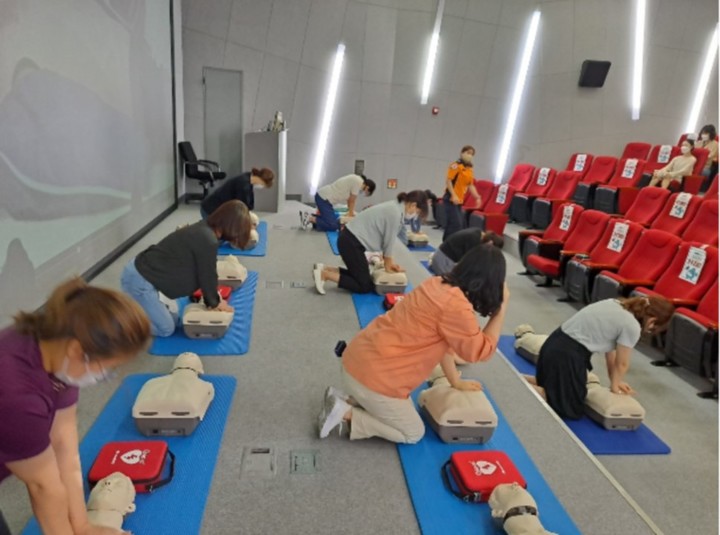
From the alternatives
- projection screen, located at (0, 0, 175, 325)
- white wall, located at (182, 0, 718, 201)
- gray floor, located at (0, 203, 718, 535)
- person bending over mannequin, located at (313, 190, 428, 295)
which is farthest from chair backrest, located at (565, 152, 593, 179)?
projection screen, located at (0, 0, 175, 325)

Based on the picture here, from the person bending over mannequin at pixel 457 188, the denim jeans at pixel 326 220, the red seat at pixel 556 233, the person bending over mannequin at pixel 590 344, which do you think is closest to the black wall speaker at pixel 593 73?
the person bending over mannequin at pixel 457 188

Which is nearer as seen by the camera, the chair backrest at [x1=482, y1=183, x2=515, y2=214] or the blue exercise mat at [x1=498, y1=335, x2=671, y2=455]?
the blue exercise mat at [x1=498, y1=335, x2=671, y2=455]

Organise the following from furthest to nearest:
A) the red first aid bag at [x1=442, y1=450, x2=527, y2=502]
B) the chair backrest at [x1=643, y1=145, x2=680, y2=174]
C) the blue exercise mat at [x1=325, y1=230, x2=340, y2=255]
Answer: the chair backrest at [x1=643, y1=145, x2=680, y2=174] < the blue exercise mat at [x1=325, y1=230, x2=340, y2=255] < the red first aid bag at [x1=442, y1=450, x2=527, y2=502]

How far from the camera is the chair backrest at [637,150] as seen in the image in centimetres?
868

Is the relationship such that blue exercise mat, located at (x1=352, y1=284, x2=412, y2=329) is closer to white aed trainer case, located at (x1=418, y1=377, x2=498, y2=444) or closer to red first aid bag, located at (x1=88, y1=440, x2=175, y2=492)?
white aed trainer case, located at (x1=418, y1=377, x2=498, y2=444)

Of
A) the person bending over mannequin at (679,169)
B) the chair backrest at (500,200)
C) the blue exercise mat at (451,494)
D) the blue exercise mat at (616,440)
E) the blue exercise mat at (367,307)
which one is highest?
the person bending over mannequin at (679,169)

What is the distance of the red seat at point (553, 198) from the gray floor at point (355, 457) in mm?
3256

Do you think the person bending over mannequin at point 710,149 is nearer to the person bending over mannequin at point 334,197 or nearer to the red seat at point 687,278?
the red seat at point 687,278

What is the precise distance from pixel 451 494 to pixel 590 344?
1338mm

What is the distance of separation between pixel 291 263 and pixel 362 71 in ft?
15.4

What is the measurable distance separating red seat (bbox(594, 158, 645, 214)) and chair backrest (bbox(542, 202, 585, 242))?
66.9 inches

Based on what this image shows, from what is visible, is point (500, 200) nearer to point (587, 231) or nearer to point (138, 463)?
point (587, 231)

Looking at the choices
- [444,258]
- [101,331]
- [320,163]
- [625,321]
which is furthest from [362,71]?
[101,331]

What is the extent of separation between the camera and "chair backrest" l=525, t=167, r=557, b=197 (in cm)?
798
